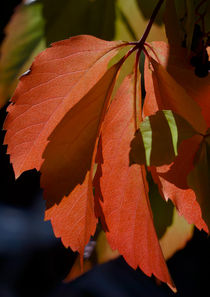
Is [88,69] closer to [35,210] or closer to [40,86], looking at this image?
[40,86]

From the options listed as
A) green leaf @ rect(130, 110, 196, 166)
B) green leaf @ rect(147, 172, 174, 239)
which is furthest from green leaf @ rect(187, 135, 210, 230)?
green leaf @ rect(147, 172, 174, 239)

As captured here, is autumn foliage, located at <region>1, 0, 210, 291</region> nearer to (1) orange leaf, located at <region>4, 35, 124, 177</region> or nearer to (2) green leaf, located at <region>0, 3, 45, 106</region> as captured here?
(1) orange leaf, located at <region>4, 35, 124, 177</region>

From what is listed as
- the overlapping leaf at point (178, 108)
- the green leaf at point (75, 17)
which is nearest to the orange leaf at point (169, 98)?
the overlapping leaf at point (178, 108)

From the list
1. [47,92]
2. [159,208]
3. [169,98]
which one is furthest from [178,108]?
[159,208]

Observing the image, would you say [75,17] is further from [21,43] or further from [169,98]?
[169,98]

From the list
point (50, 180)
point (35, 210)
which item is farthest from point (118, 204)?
point (35, 210)

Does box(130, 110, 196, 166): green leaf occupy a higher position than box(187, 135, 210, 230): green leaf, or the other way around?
box(130, 110, 196, 166): green leaf
